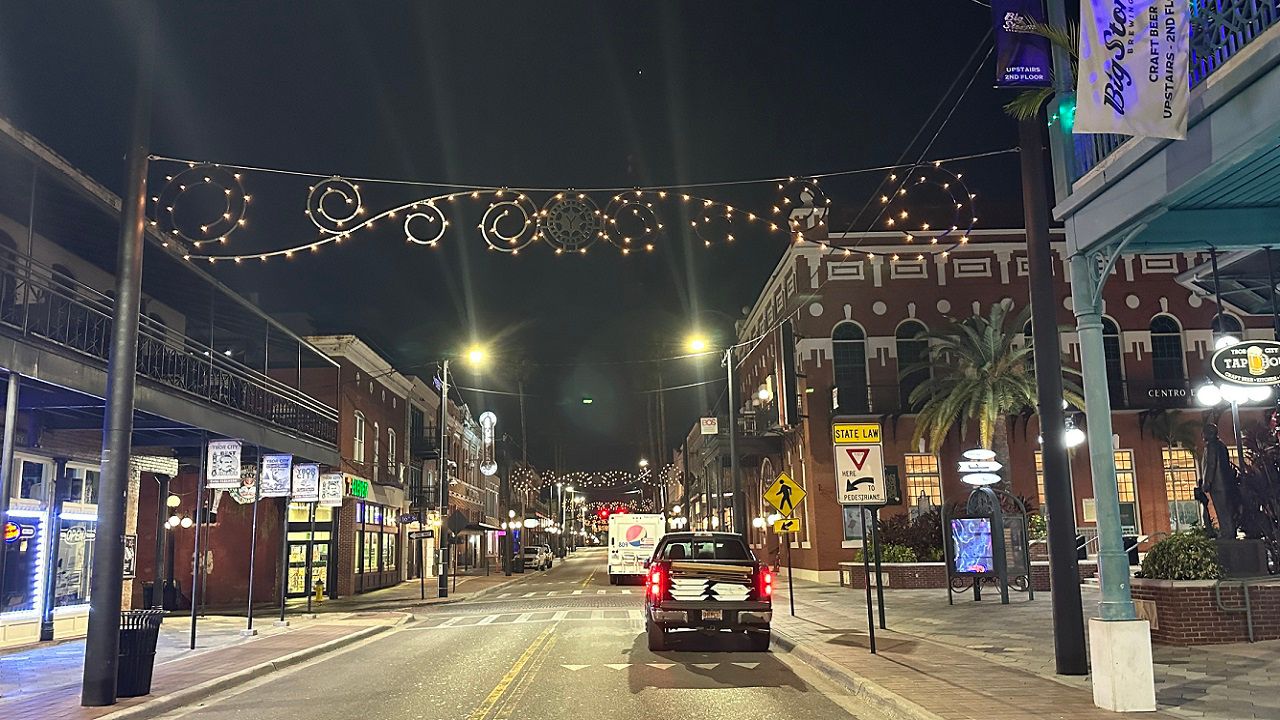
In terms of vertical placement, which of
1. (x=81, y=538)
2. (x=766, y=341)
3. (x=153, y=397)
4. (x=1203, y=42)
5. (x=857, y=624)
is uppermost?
(x=766, y=341)

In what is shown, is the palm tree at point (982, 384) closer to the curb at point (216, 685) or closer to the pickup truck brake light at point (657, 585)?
the pickup truck brake light at point (657, 585)

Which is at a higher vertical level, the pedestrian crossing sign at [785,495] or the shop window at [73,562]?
the pedestrian crossing sign at [785,495]

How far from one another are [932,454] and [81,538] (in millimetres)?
27810

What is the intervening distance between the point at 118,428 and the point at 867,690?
366 inches

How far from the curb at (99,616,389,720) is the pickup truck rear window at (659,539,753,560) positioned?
623 centimetres

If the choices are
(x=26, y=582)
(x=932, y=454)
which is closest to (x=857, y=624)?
(x=26, y=582)

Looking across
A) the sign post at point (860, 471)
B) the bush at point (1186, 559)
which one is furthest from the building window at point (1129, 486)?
the sign post at point (860, 471)

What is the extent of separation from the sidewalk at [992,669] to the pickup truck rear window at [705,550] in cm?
172

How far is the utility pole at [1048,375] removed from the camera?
37.7ft

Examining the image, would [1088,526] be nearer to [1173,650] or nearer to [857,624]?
[857,624]

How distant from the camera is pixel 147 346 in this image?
17.1 m

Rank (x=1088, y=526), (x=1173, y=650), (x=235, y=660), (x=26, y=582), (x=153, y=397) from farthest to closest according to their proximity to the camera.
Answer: (x=1088, y=526)
(x=26, y=582)
(x=153, y=397)
(x=235, y=660)
(x=1173, y=650)

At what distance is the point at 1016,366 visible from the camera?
107ft

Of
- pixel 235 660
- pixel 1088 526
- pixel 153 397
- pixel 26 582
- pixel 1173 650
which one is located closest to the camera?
pixel 1173 650
